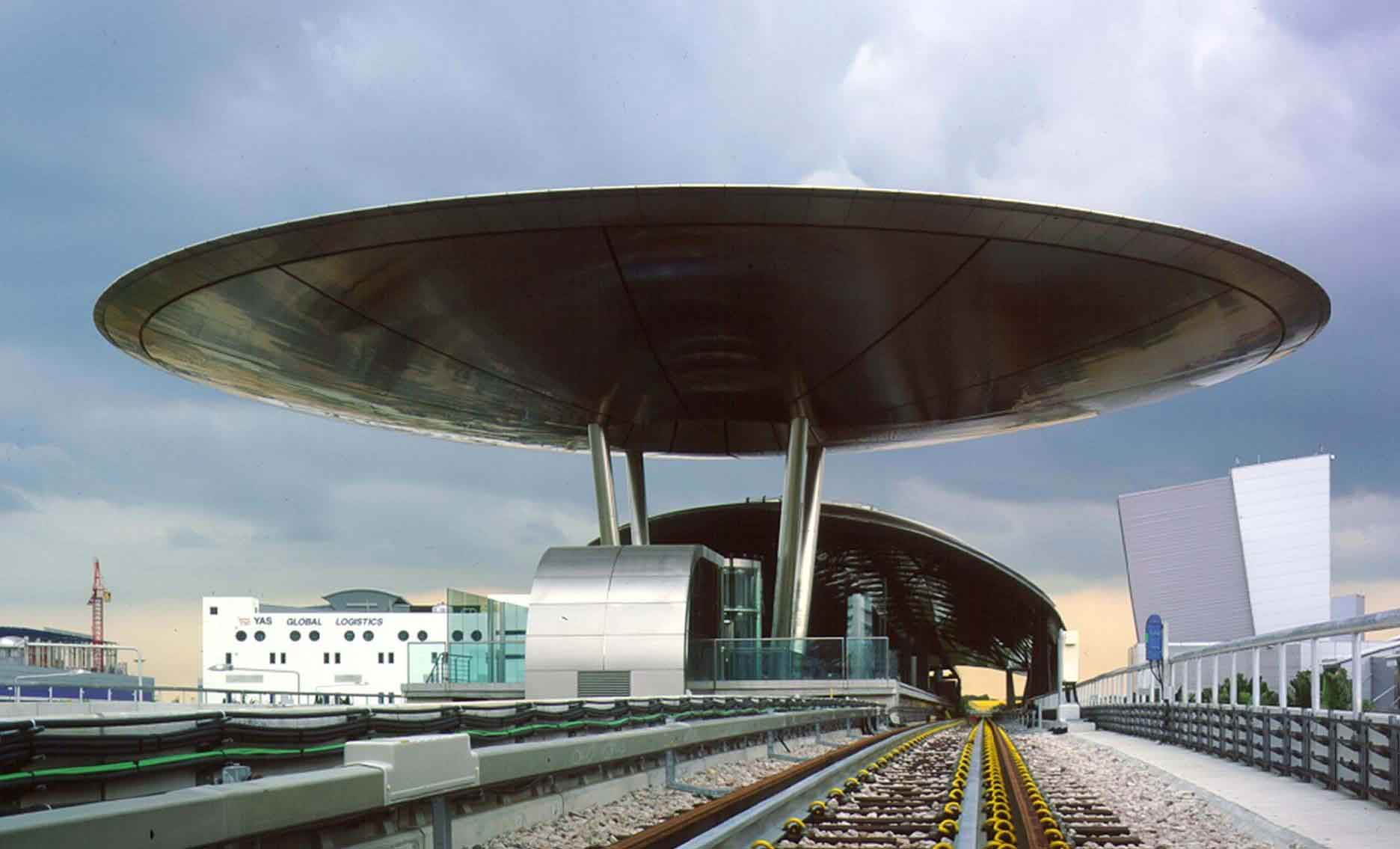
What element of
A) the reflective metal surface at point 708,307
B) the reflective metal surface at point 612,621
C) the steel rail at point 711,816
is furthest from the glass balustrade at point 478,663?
the steel rail at point 711,816

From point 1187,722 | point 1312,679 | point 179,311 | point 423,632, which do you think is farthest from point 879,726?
point 423,632

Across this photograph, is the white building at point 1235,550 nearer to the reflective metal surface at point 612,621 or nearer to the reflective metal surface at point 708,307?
the reflective metal surface at point 708,307

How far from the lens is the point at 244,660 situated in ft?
292

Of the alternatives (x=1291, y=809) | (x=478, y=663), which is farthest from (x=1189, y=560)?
(x=1291, y=809)

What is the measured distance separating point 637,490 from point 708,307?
18.3 metres

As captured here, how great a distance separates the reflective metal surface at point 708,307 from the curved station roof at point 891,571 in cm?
2322

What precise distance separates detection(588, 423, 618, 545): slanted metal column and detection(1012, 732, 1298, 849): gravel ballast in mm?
21235

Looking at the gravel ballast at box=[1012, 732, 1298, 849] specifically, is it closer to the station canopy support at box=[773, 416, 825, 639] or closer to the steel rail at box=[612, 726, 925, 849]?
the steel rail at box=[612, 726, 925, 849]

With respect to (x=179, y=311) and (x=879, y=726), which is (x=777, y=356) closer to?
(x=879, y=726)

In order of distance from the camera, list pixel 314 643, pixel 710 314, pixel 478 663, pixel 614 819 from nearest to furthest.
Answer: pixel 614 819, pixel 710 314, pixel 478 663, pixel 314 643

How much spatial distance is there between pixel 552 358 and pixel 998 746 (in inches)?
698

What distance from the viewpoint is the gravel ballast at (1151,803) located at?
10500 millimetres

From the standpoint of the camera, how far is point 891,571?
9169 cm

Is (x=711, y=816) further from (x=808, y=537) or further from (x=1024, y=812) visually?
(x=808, y=537)
